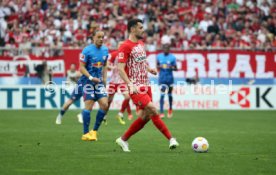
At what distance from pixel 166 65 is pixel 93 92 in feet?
32.9

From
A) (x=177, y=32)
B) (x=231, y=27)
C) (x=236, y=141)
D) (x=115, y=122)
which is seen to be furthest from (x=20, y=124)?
(x=231, y=27)

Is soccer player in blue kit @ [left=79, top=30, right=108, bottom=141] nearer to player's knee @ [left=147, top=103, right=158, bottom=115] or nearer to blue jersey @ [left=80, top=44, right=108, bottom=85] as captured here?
blue jersey @ [left=80, top=44, right=108, bottom=85]

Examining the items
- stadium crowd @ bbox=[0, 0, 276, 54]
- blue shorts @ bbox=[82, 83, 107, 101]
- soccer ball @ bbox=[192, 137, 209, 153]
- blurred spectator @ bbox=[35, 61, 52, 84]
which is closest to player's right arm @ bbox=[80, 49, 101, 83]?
blue shorts @ bbox=[82, 83, 107, 101]

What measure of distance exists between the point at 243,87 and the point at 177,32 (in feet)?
13.3

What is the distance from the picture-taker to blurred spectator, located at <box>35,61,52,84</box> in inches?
1078

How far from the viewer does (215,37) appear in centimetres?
3008

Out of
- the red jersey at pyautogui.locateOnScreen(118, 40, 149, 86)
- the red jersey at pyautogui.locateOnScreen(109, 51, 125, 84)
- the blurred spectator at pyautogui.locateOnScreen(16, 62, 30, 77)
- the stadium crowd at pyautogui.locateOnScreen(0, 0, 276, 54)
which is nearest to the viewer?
the red jersey at pyautogui.locateOnScreen(118, 40, 149, 86)

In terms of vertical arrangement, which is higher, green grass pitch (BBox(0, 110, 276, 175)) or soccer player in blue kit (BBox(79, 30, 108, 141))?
soccer player in blue kit (BBox(79, 30, 108, 141))

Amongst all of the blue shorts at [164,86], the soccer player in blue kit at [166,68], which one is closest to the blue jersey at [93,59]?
the soccer player in blue kit at [166,68]

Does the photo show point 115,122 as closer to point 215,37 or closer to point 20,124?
point 20,124

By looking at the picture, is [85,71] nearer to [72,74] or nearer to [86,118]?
[86,118]

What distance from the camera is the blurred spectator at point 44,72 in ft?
89.9

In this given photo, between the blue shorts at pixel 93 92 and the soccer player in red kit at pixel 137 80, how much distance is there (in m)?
2.68

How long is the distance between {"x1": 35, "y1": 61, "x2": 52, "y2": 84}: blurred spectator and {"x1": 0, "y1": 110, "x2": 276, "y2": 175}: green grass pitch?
6403 mm
